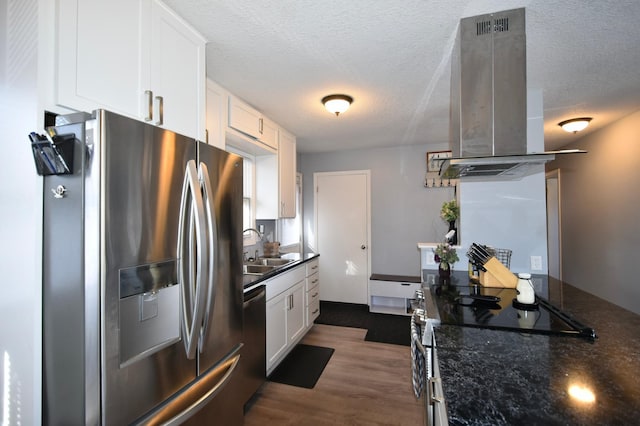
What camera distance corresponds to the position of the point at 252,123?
8.93 ft

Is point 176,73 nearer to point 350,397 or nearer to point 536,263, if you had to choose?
point 350,397

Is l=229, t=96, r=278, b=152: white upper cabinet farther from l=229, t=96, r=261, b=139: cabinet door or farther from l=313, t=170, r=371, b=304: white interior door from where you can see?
l=313, t=170, r=371, b=304: white interior door

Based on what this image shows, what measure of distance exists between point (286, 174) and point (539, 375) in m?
2.99

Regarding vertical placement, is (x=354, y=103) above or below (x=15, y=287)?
above

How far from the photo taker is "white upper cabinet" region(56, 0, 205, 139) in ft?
3.32

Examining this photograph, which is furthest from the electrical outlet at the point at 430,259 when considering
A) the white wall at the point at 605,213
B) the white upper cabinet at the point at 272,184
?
the white wall at the point at 605,213

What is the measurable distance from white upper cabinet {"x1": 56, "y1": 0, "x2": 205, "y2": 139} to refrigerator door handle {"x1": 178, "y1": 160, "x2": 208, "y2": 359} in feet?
1.29

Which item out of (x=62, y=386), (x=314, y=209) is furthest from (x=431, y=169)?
(x=62, y=386)

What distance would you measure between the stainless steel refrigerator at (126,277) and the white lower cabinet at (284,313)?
1198mm

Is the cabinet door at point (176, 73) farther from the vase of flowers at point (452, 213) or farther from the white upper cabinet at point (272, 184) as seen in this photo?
the vase of flowers at point (452, 213)

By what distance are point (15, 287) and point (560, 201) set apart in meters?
6.01

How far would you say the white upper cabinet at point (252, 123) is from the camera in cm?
245

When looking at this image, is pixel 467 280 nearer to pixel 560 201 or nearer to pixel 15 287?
pixel 15 287

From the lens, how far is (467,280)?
2.19 metres
